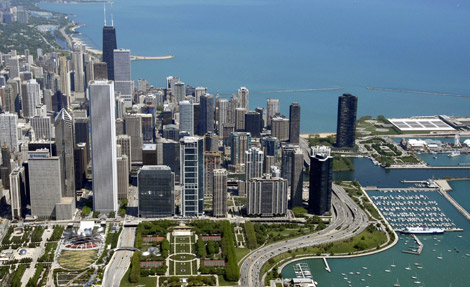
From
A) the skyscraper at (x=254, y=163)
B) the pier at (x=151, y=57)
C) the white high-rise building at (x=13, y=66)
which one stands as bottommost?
the skyscraper at (x=254, y=163)

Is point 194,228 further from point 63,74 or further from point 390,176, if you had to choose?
point 63,74

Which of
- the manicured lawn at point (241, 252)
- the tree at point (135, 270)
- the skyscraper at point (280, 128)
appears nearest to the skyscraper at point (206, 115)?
the skyscraper at point (280, 128)

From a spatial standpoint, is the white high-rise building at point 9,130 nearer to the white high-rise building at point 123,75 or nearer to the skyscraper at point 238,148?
the skyscraper at point 238,148

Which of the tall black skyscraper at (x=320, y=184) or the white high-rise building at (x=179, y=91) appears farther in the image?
the white high-rise building at (x=179, y=91)

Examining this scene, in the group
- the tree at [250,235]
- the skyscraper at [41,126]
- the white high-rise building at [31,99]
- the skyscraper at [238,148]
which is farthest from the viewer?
the white high-rise building at [31,99]

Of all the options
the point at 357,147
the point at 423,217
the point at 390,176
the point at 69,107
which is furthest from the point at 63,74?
the point at 423,217

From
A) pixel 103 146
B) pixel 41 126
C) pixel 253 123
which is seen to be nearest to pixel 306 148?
pixel 253 123

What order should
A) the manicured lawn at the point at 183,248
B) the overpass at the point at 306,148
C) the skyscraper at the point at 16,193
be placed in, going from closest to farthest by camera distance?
1. the manicured lawn at the point at 183,248
2. the skyscraper at the point at 16,193
3. the overpass at the point at 306,148
